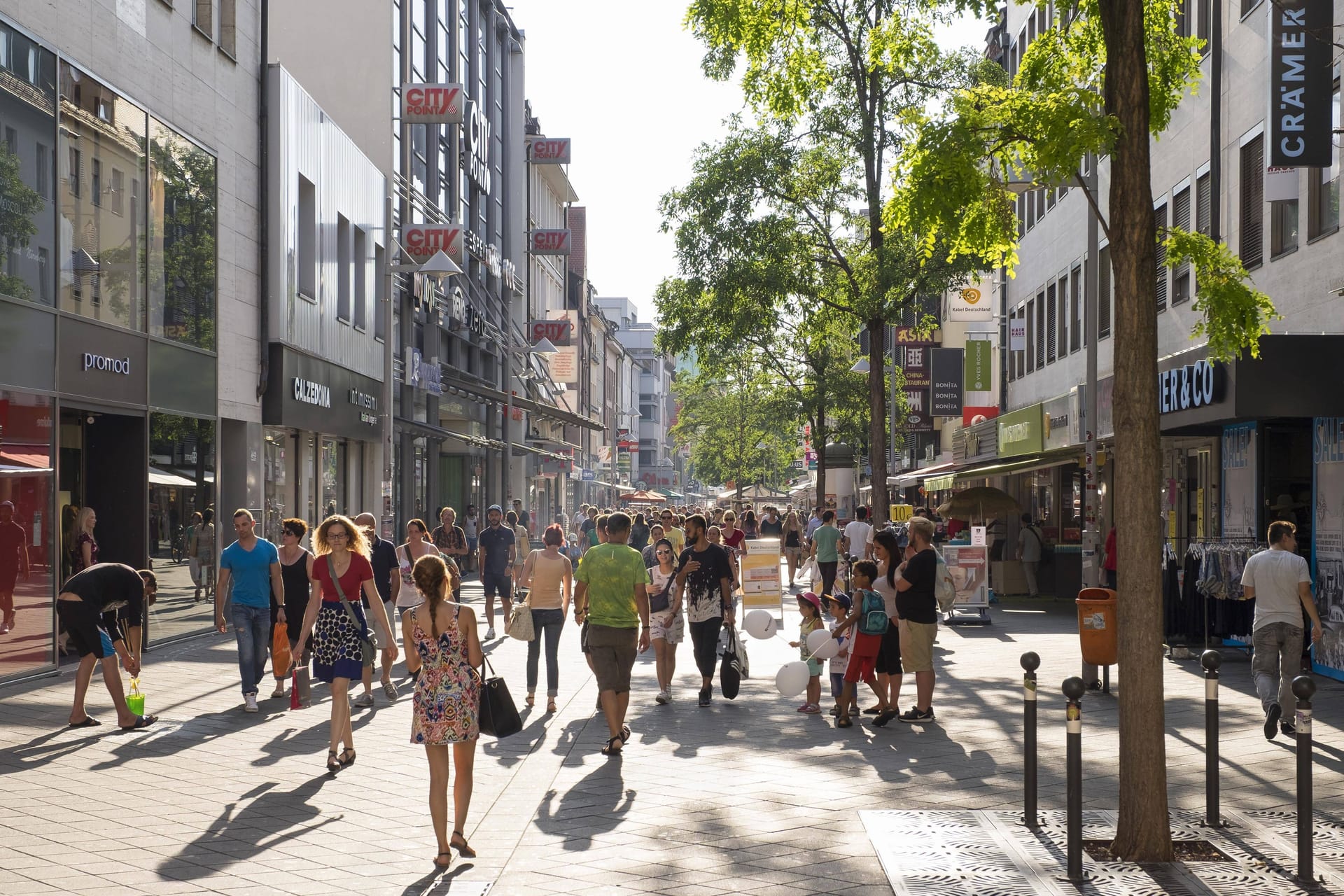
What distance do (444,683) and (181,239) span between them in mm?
13477

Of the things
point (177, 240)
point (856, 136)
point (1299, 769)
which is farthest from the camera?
point (856, 136)

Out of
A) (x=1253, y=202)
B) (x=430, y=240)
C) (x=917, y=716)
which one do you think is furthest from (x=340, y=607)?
(x=430, y=240)


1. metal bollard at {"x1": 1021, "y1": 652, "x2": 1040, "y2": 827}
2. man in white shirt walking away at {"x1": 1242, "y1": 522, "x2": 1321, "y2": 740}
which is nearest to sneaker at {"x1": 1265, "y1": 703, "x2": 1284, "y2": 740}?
man in white shirt walking away at {"x1": 1242, "y1": 522, "x2": 1321, "y2": 740}

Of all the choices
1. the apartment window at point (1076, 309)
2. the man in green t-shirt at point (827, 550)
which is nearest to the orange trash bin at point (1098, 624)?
the man in green t-shirt at point (827, 550)

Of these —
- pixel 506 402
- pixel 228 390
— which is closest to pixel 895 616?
pixel 228 390

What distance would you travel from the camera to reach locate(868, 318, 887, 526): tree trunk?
2611 cm

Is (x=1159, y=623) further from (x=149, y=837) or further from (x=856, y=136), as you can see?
(x=856, y=136)

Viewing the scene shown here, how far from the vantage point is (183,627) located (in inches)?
795

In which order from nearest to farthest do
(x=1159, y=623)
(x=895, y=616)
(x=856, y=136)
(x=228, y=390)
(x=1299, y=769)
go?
(x=1299, y=769), (x=1159, y=623), (x=895, y=616), (x=228, y=390), (x=856, y=136)

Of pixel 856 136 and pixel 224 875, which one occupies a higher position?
pixel 856 136

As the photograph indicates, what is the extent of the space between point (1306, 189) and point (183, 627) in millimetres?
14742

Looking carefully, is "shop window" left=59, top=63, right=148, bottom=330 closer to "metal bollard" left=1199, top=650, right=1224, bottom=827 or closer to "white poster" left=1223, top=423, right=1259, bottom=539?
"metal bollard" left=1199, top=650, right=1224, bottom=827

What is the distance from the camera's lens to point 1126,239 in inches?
316

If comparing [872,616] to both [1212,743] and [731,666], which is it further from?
[1212,743]
